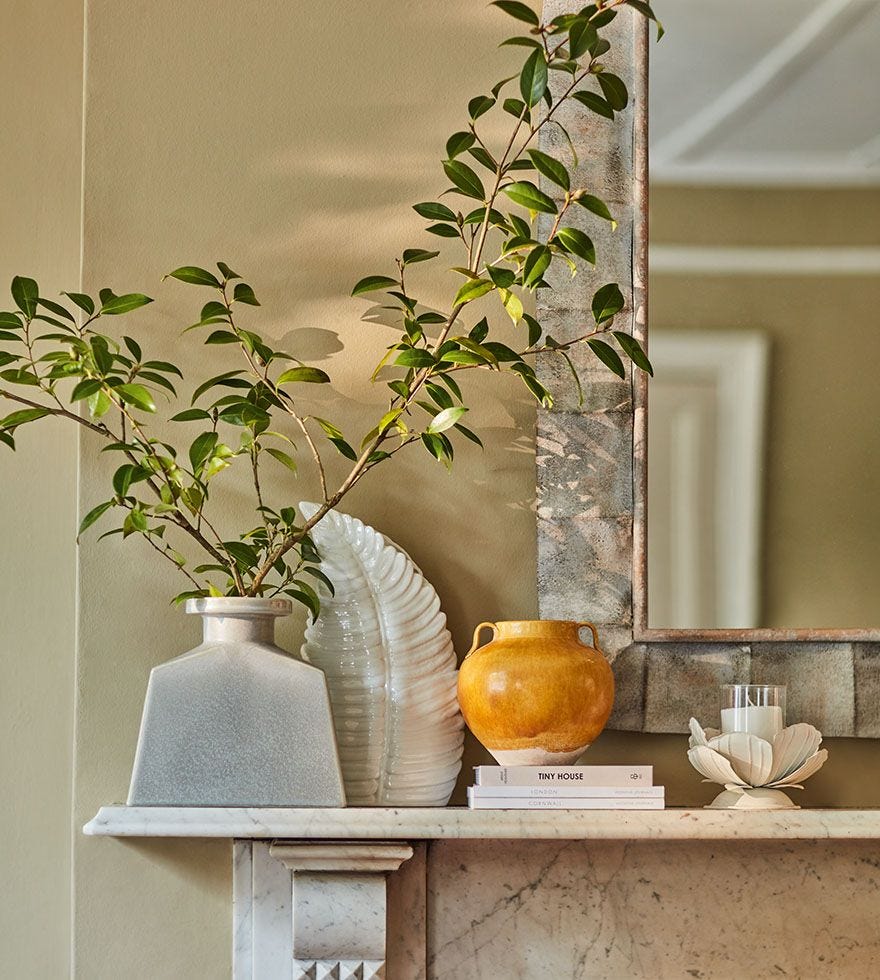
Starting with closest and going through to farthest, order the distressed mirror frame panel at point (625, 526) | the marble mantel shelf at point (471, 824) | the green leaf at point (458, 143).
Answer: the marble mantel shelf at point (471, 824)
the green leaf at point (458, 143)
the distressed mirror frame panel at point (625, 526)

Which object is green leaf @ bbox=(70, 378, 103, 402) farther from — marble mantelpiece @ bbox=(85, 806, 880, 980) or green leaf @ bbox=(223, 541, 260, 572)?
marble mantelpiece @ bbox=(85, 806, 880, 980)

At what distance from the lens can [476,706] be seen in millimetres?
1502

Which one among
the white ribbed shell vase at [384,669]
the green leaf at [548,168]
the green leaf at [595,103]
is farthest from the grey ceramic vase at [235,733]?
the green leaf at [595,103]

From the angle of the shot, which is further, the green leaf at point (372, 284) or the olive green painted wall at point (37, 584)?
the olive green painted wall at point (37, 584)

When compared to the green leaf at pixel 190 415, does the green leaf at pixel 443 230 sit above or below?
above

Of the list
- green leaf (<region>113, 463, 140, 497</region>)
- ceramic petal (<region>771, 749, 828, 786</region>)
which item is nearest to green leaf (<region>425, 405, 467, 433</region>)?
green leaf (<region>113, 463, 140, 497</region>)

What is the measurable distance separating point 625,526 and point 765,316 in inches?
14.2

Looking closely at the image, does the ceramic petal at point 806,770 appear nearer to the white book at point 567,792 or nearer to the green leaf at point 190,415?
the white book at point 567,792

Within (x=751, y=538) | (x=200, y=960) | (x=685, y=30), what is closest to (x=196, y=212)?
(x=685, y=30)

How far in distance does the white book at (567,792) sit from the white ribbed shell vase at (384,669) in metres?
0.16

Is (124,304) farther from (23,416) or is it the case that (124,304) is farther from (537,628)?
(537,628)

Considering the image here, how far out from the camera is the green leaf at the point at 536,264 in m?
1.48

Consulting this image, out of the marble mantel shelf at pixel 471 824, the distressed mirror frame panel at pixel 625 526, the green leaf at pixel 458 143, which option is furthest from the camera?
the distressed mirror frame panel at pixel 625 526

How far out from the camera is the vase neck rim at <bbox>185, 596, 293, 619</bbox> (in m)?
1.49
